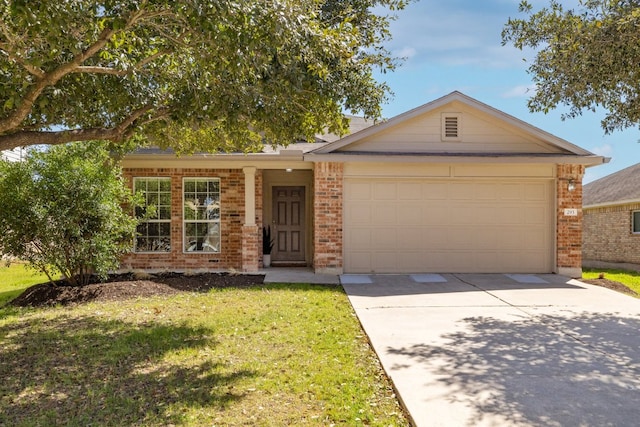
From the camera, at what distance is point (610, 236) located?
18172 mm

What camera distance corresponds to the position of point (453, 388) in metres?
4.25

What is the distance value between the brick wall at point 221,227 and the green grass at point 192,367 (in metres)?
3.81

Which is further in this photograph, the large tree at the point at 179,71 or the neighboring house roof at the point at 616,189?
the neighboring house roof at the point at 616,189

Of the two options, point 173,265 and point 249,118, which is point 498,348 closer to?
point 249,118

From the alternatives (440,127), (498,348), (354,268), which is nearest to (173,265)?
(354,268)

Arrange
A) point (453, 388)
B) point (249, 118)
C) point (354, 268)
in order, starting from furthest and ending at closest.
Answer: point (354, 268) < point (249, 118) < point (453, 388)

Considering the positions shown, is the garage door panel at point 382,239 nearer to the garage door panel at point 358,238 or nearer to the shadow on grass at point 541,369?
the garage door panel at point 358,238

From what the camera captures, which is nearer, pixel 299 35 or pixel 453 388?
pixel 453 388

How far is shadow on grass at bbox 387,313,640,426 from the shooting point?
3.74 meters

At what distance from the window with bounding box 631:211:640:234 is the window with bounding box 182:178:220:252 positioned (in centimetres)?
1485

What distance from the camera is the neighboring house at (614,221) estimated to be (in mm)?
16766

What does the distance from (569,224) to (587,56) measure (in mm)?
5052

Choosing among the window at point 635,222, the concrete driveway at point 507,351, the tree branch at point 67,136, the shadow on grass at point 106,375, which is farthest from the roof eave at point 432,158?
the window at point 635,222

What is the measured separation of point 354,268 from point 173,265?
15.1ft
